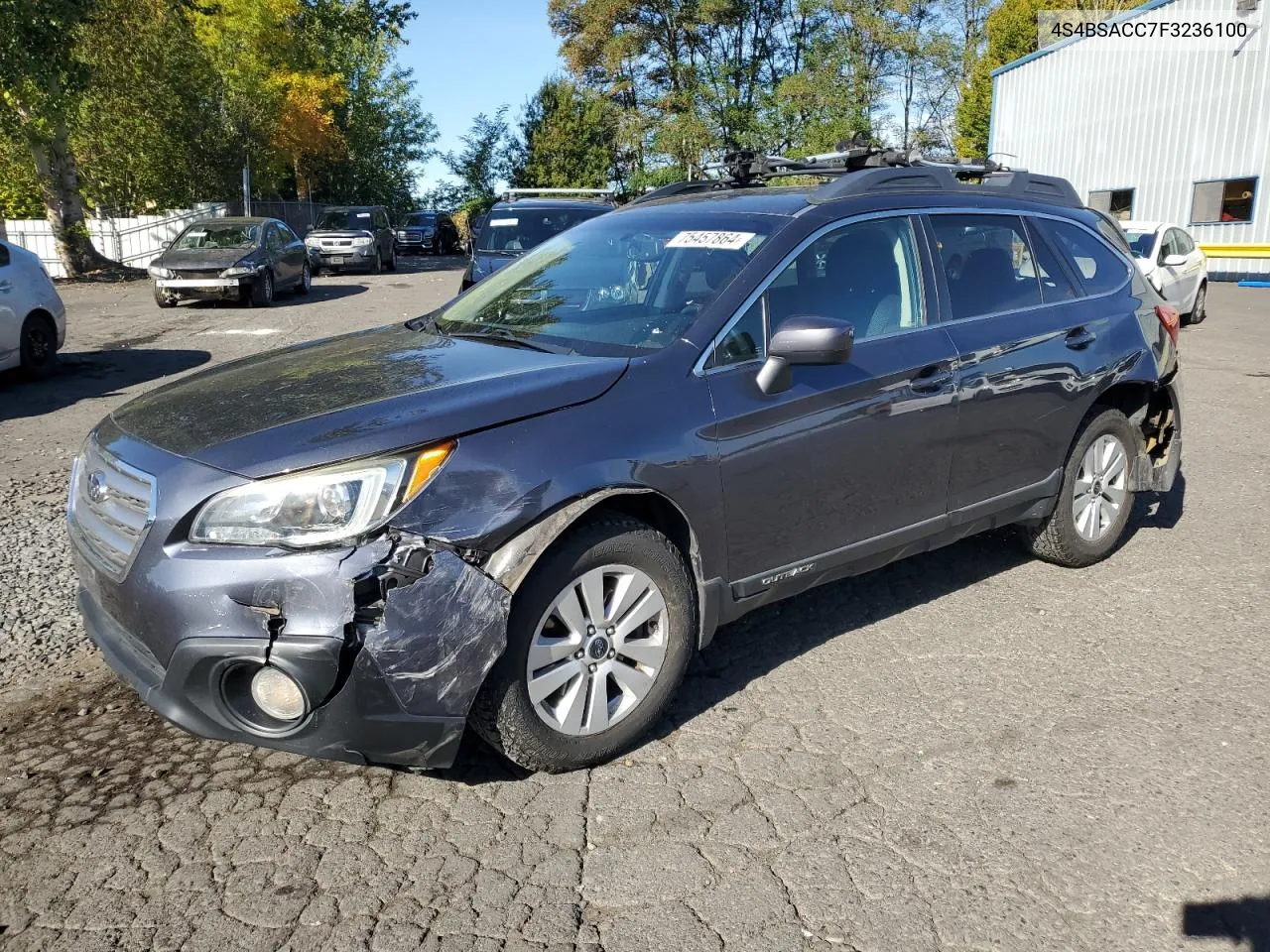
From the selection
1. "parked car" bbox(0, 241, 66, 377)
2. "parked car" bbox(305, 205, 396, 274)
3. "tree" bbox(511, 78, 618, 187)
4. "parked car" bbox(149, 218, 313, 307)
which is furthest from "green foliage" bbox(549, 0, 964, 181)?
"parked car" bbox(0, 241, 66, 377)

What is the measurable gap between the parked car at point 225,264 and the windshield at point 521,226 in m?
5.91

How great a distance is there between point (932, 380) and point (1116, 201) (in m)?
28.0

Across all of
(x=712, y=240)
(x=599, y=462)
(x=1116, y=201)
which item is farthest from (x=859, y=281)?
(x=1116, y=201)

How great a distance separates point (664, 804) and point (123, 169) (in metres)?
32.0

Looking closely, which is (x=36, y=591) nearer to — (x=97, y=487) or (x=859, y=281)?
(x=97, y=487)

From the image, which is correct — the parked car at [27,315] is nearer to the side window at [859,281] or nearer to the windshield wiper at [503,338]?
the windshield wiper at [503,338]

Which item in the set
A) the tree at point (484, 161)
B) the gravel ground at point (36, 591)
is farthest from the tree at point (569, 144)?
the gravel ground at point (36, 591)

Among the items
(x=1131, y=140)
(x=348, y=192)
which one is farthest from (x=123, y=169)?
(x=1131, y=140)

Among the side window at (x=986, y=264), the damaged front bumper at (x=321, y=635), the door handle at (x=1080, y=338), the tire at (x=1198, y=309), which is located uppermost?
the side window at (x=986, y=264)

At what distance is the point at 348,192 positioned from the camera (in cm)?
5038

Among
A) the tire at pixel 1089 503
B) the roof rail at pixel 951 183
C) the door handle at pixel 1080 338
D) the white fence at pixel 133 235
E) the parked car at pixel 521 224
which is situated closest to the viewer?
the roof rail at pixel 951 183

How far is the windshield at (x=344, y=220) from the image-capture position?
28859 millimetres

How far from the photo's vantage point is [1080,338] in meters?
4.82

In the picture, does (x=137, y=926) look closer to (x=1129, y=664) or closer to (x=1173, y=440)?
(x=1129, y=664)
